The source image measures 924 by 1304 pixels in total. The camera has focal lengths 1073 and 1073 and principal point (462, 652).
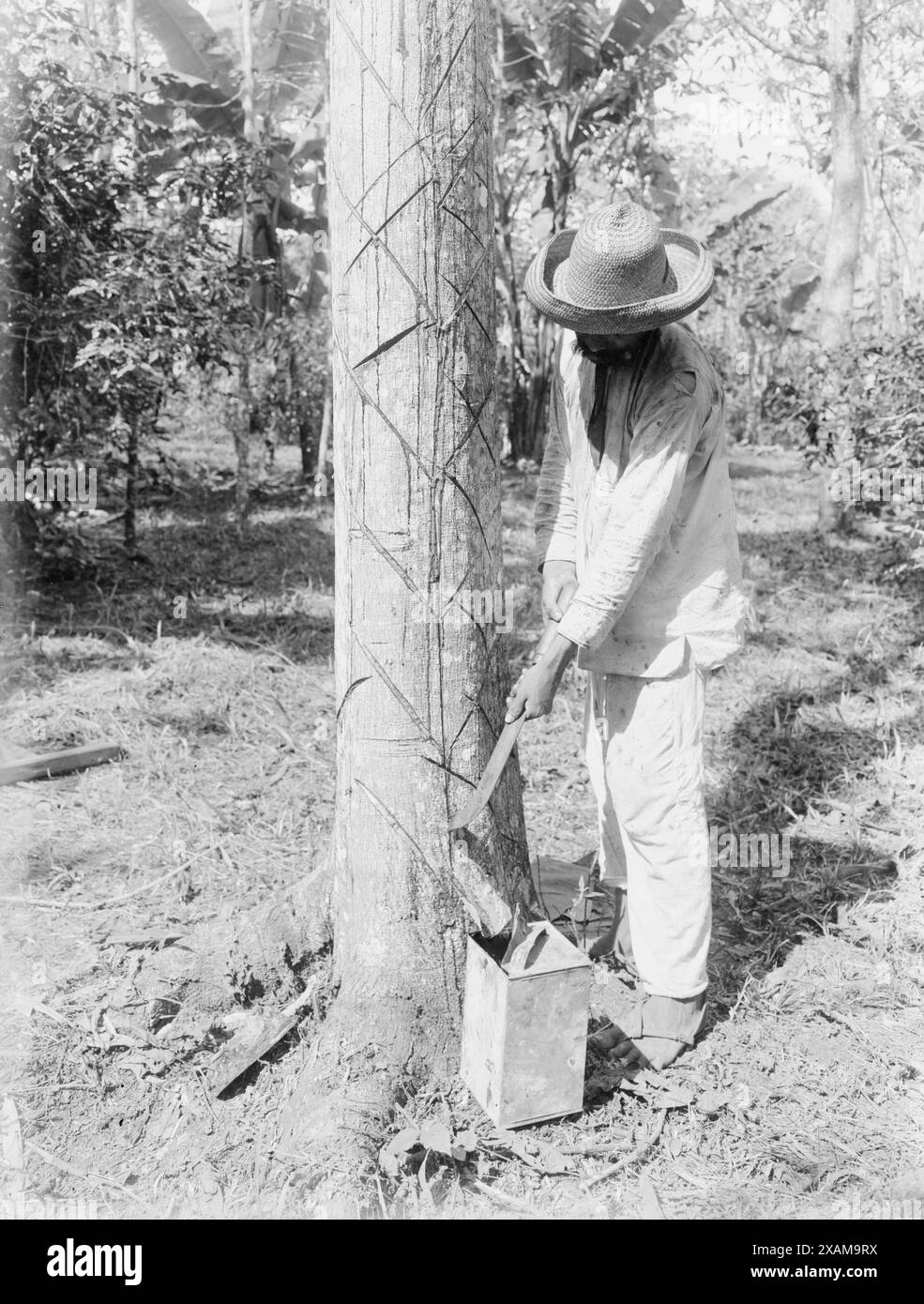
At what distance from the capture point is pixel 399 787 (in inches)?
99.6

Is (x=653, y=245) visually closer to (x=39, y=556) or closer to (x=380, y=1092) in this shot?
(x=380, y=1092)

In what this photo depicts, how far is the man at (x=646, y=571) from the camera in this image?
245 centimetres

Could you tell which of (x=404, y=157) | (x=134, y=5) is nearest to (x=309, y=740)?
(x=404, y=157)

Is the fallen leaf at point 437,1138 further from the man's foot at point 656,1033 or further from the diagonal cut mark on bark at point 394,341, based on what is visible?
the diagonal cut mark on bark at point 394,341

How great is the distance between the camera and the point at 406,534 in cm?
246

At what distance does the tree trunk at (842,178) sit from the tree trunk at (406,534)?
678 cm

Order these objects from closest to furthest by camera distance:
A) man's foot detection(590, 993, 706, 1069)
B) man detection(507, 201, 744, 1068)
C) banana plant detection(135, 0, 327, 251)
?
man detection(507, 201, 744, 1068)
man's foot detection(590, 993, 706, 1069)
banana plant detection(135, 0, 327, 251)

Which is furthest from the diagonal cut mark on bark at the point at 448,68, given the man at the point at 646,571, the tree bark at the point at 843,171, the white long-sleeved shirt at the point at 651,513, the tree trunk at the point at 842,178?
the tree bark at the point at 843,171

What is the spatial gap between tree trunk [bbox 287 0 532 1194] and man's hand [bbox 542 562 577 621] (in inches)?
13.1

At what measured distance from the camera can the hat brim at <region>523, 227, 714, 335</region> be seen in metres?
2.37

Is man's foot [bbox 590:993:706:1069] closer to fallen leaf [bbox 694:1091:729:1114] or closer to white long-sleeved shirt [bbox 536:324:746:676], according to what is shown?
fallen leaf [bbox 694:1091:729:1114]

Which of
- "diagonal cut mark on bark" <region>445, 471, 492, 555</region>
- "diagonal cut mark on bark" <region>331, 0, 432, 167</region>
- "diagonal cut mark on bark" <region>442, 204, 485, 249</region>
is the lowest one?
"diagonal cut mark on bark" <region>445, 471, 492, 555</region>

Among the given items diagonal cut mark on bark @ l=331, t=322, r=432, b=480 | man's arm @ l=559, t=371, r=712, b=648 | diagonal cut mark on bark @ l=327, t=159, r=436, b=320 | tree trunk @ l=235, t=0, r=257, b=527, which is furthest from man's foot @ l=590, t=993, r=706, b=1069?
tree trunk @ l=235, t=0, r=257, b=527

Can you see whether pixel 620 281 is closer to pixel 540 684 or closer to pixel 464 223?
pixel 464 223
